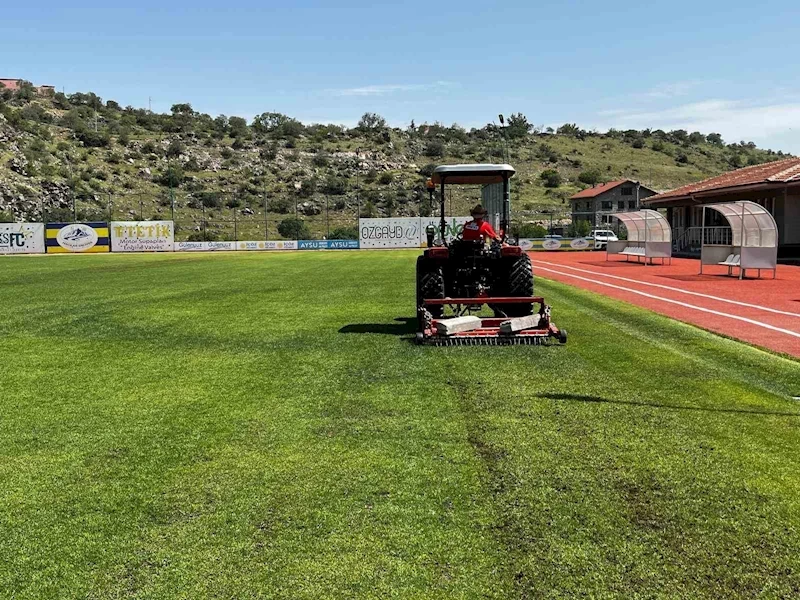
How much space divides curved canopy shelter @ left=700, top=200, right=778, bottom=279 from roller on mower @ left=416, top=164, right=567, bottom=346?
13.0 meters

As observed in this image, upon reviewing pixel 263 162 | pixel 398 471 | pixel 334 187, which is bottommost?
pixel 398 471

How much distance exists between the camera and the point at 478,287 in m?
11.5

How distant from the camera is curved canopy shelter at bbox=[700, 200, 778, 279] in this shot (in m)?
22.1

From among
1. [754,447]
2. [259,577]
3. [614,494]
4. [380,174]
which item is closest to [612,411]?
[754,447]

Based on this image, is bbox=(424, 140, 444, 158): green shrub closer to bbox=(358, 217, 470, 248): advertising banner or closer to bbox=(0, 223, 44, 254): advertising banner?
bbox=(358, 217, 470, 248): advertising banner

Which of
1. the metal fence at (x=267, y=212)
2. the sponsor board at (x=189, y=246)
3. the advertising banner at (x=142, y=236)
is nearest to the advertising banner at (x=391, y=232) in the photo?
the metal fence at (x=267, y=212)

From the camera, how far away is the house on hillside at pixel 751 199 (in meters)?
32.0

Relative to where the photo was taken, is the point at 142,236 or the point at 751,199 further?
the point at 142,236

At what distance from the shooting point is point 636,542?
3.93 meters

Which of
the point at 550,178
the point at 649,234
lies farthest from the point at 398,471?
the point at 550,178

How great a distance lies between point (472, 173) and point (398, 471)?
7506mm

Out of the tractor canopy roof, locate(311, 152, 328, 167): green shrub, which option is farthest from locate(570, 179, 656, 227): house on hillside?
the tractor canopy roof

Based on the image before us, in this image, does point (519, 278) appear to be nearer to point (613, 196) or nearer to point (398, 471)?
point (398, 471)

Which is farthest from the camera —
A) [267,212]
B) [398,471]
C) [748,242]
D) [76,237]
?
[267,212]
